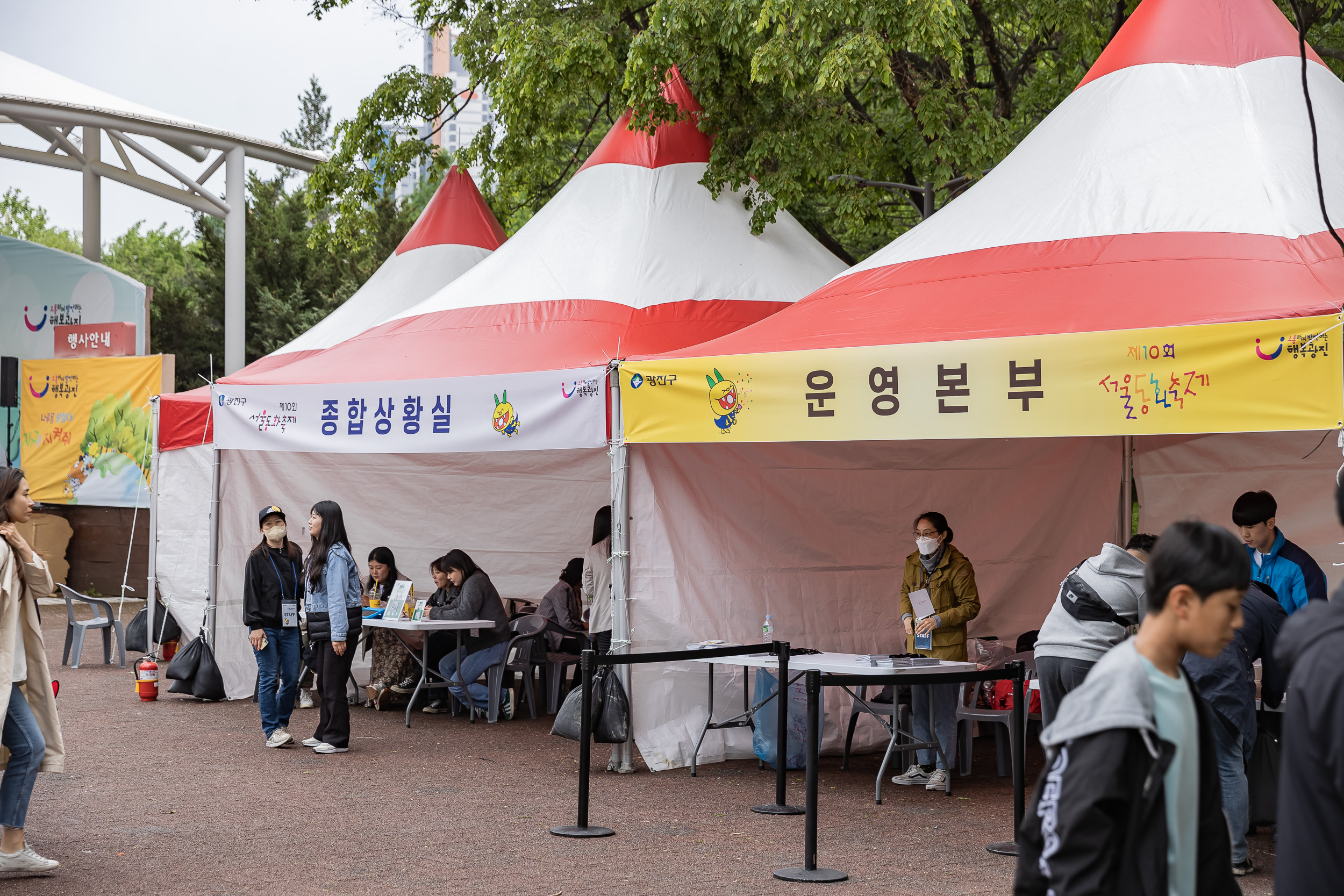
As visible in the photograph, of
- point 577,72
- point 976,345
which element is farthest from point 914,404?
point 577,72

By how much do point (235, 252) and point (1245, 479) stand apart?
14205mm

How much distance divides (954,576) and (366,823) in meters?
3.49

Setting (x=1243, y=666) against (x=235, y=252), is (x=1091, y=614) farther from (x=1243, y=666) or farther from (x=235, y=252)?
(x=235, y=252)

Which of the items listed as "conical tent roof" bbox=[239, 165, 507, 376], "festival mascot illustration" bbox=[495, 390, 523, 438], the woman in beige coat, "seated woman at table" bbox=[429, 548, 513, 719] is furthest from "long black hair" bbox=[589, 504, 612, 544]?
the woman in beige coat

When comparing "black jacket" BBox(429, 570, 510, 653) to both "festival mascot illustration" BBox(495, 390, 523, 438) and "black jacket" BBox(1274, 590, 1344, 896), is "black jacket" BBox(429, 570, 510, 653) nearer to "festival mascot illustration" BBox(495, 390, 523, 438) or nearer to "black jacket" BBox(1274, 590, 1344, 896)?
"festival mascot illustration" BBox(495, 390, 523, 438)

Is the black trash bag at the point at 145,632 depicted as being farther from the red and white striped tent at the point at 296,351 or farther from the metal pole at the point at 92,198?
the metal pole at the point at 92,198

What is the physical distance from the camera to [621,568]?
7.58m

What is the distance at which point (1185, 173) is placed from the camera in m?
6.93

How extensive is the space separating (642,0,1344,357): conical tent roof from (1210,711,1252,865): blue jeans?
5.81ft

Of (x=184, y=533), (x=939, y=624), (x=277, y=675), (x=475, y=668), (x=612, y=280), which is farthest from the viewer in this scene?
(x=184, y=533)

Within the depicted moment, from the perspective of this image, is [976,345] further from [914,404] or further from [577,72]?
[577,72]

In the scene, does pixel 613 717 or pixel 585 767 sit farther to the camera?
pixel 613 717

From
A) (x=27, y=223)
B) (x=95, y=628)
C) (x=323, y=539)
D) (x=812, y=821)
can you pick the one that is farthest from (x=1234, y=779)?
(x=27, y=223)

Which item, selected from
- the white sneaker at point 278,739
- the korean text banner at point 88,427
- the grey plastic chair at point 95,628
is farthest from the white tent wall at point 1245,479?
the korean text banner at point 88,427
